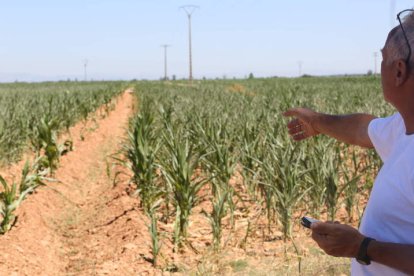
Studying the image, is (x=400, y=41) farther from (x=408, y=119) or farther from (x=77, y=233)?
(x=77, y=233)

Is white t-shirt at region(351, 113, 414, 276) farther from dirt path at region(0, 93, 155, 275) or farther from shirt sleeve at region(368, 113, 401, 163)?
dirt path at region(0, 93, 155, 275)

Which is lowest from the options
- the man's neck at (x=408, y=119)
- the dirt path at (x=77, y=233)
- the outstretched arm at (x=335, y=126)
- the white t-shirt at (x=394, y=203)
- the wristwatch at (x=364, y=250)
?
the dirt path at (x=77, y=233)

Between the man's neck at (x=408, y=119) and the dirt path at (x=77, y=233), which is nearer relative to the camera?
the man's neck at (x=408, y=119)

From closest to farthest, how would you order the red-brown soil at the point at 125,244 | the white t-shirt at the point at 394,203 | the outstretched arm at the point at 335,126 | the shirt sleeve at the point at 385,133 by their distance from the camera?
the white t-shirt at the point at 394,203 → the shirt sleeve at the point at 385,133 → the outstretched arm at the point at 335,126 → the red-brown soil at the point at 125,244

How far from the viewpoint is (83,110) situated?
44.5ft

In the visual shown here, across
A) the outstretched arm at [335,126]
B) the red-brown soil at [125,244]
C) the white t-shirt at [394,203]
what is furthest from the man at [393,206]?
the red-brown soil at [125,244]

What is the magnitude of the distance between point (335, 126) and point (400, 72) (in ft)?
2.38

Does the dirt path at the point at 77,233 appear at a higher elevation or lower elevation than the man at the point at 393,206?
lower

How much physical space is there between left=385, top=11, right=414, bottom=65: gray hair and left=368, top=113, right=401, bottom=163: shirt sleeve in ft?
0.77

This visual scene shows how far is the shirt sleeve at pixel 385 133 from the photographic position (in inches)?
60.0

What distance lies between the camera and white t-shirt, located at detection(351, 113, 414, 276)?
130 centimetres

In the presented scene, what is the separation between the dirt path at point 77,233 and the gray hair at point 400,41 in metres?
3.00

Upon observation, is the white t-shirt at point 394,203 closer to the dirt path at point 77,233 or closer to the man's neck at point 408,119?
the man's neck at point 408,119

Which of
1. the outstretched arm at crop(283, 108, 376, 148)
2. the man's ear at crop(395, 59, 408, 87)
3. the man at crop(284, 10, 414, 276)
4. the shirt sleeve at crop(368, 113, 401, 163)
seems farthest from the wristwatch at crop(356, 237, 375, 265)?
the outstretched arm at crop(283, 108, 376, 148)
